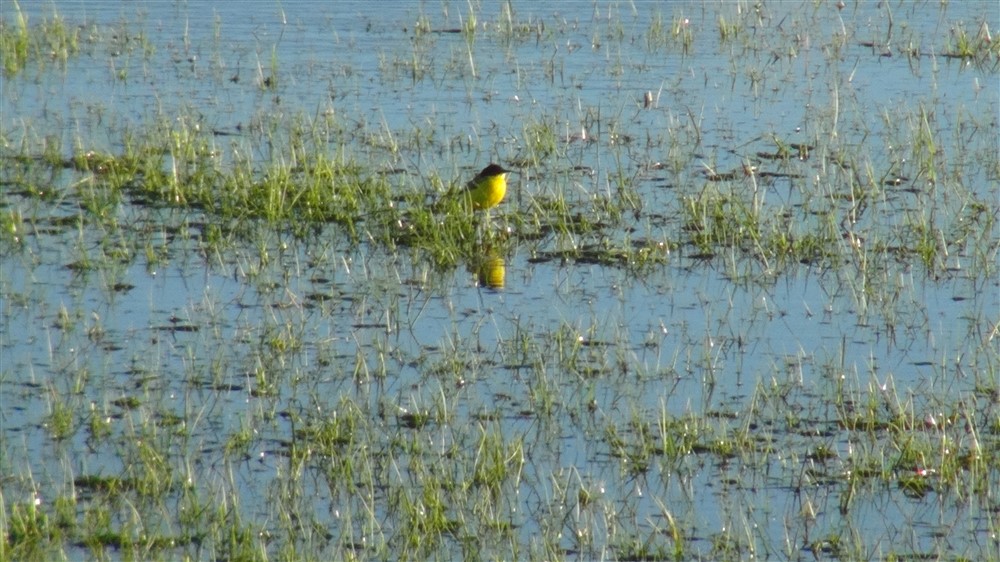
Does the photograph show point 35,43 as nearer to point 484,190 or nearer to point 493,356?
point 484,190

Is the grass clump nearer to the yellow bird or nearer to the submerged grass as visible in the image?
the submerged grass

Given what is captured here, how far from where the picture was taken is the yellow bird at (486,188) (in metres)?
8.71

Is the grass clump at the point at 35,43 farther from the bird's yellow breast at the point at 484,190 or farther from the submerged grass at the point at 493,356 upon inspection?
the bird's yellow breast at the point at 484,190

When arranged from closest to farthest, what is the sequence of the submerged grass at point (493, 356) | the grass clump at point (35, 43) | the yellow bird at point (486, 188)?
the submerged grass at point (493, 356) < the yellow bird at point (486, 188) < the grass clump at point (35, 43)

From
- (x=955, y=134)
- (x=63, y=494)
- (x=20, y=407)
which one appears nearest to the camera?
(x=63, y=494)

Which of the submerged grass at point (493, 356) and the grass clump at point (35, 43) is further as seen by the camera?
the grass clump at point (35, 43)

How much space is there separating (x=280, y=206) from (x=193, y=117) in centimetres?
262

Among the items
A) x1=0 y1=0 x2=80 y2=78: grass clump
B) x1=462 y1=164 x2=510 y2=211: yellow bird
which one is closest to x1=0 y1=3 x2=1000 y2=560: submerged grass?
x1=462 y1=164 x2=510 y2=211: yellow bird

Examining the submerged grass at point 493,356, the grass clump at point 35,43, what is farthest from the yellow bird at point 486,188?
the grass clump at point 35,43

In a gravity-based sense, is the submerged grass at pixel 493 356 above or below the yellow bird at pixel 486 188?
below

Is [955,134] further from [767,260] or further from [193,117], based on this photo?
[193,117]

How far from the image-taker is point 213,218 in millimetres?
8750

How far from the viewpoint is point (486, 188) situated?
28.7ft

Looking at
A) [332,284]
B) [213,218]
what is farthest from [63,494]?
[213,218]
